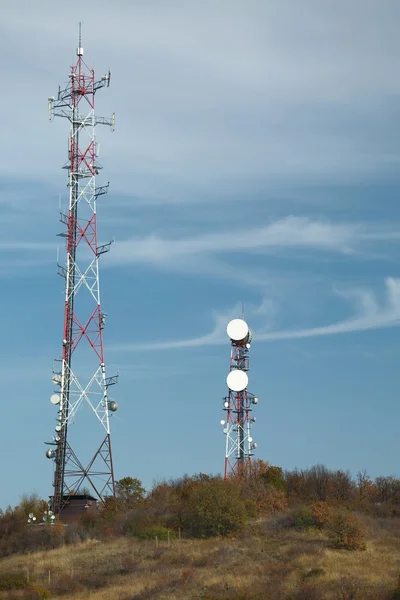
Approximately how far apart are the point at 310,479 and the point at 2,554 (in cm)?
2880

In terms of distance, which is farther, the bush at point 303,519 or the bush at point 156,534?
the bush at point 303,519

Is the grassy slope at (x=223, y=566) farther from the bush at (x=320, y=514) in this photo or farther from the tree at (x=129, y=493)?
the tree at (x=129, y=493)

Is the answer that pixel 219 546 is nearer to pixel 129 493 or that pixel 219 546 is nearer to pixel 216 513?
pixel 216 513

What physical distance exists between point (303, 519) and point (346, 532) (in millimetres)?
8073

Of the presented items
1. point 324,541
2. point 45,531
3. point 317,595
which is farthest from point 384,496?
point 317,595

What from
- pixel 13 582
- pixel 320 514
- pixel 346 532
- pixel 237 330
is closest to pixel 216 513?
pixel 320 514

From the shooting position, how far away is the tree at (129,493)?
2914 inches

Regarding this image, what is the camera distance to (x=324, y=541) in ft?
183

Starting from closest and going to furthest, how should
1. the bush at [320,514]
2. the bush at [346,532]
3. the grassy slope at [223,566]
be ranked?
the grassy slope at [223,566] → the bush at [346,532] → the bush at [320,514]

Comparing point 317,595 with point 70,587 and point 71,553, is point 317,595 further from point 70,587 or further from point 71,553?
point 71,553

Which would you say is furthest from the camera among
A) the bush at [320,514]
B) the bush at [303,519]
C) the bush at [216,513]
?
the bush at [303,519]

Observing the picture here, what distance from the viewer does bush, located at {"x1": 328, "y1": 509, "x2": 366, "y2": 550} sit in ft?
173

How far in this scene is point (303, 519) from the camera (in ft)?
199

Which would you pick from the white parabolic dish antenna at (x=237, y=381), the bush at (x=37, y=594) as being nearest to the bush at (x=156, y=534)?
the bush at (x=37, y=594)
